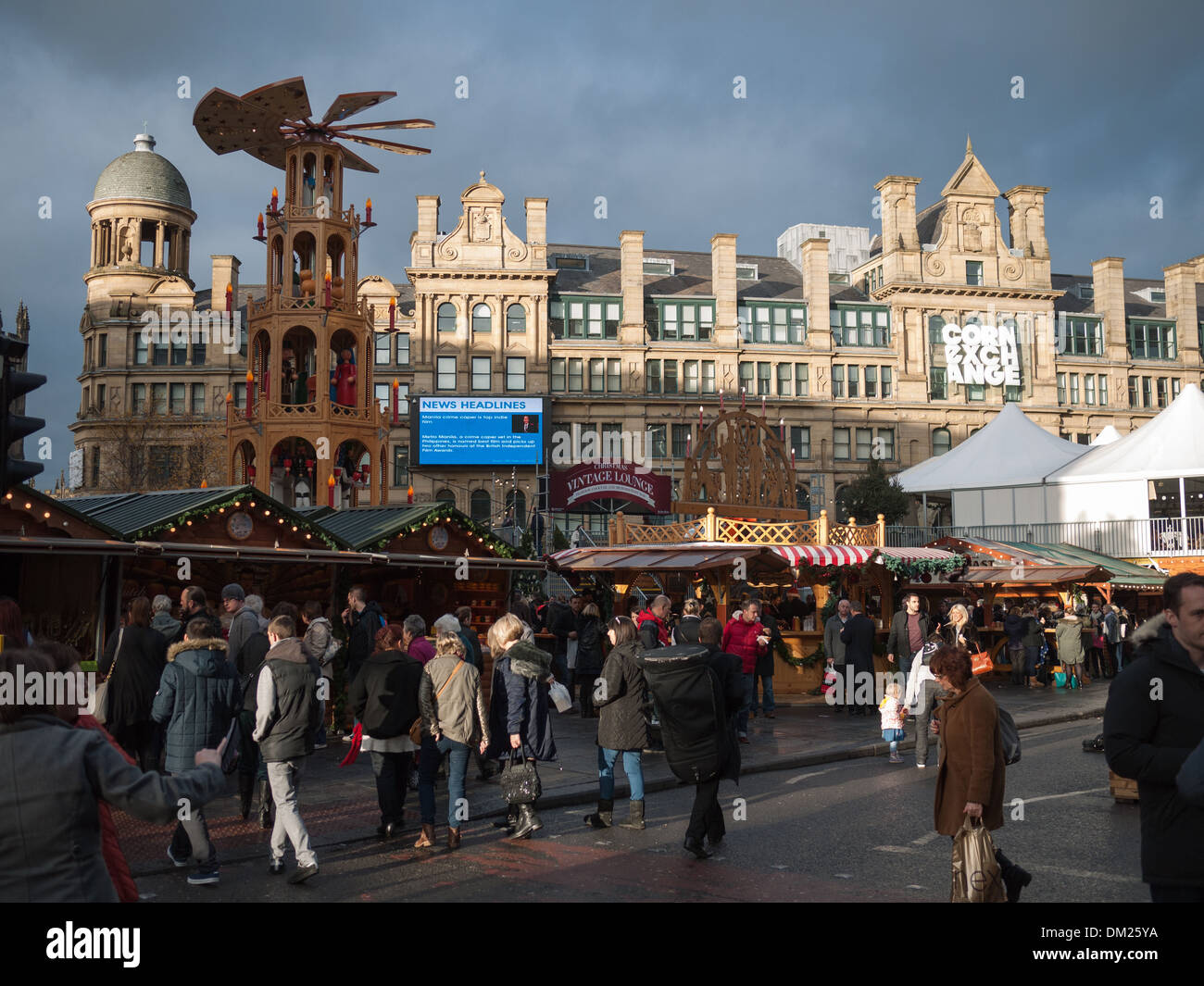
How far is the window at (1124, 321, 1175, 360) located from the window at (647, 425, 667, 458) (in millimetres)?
31289

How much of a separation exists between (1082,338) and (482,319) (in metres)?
37.2

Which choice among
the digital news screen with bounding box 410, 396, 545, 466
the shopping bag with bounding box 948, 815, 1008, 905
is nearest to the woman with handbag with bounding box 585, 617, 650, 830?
the shopping bag with bounding box 948, 815, 1008, 905

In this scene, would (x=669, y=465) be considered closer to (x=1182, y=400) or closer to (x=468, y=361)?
(x=468, y=361)

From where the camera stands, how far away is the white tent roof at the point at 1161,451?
37.8 metres

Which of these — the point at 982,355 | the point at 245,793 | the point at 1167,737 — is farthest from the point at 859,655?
the point at 982,355

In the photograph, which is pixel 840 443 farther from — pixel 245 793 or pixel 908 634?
pixel 245 793

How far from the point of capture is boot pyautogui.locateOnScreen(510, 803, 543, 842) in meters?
9.62

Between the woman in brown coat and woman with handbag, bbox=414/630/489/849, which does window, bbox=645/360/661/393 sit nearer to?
woman with handbag, bbox=414/630/489/849

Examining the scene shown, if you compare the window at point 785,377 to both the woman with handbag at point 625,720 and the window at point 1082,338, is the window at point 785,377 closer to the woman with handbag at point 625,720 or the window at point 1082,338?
the window at point 1082,338

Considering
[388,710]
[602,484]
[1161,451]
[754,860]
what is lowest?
[754,860]

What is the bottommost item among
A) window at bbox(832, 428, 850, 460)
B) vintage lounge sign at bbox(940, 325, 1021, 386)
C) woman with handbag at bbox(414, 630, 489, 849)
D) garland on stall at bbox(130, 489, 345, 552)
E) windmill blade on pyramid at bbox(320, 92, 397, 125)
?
woman with handbag at bbox(414, 630, 489, 849)

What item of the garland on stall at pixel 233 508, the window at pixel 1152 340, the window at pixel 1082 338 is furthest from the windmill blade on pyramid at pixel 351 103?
the window at pixel 1152 340

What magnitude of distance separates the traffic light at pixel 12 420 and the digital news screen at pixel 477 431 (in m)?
49.1

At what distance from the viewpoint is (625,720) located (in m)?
9.92
